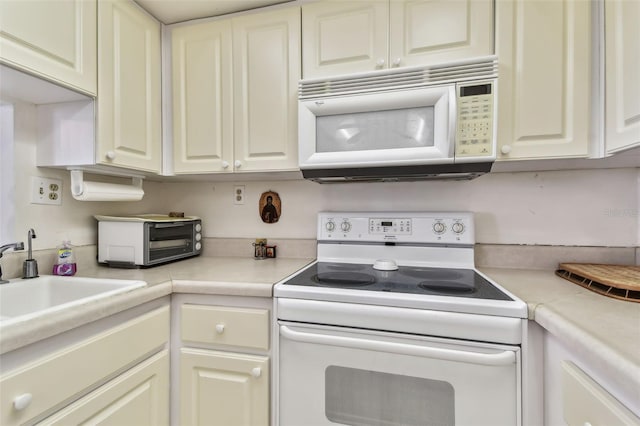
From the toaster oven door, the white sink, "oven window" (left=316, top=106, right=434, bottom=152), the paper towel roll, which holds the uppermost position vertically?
"oven window" (left=316, top=106, right=434, bottom=152)

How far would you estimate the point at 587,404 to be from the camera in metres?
0.64

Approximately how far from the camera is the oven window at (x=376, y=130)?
1.16m

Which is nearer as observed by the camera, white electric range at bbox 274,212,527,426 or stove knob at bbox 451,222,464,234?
white electric range at bbox 274,212,527,426

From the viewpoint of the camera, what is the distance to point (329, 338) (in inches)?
38.0

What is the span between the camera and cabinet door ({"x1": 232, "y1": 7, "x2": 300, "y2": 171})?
1347 millimetres

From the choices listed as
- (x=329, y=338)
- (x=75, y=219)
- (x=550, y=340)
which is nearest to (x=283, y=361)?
(x=329, y=338)

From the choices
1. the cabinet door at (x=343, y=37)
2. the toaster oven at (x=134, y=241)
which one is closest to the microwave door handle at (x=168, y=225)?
the toaster oven at (x=134, y=241)

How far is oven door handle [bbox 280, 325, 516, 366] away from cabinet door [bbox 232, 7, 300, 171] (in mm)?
731

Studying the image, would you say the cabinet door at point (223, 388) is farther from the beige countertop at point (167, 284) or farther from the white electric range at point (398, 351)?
the beige countertop at point (167, 284)

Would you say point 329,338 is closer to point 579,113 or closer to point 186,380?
point 186,380

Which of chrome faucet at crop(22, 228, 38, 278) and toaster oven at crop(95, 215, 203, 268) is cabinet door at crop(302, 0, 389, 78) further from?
chrome faucet at crop(22, 228, 38, 278)

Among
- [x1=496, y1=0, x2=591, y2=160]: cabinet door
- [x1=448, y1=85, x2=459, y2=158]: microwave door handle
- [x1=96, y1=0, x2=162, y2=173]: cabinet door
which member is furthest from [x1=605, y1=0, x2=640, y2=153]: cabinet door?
[x1=96, y1=0, x2=162, y2=173]: cabinet door

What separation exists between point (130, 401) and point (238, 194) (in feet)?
3.59

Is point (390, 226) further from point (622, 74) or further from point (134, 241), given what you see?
point (134, 241)
